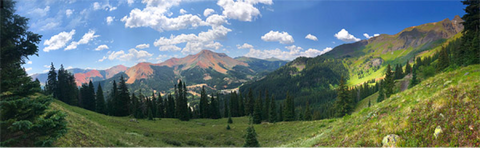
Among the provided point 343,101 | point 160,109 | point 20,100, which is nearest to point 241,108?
point 160,109

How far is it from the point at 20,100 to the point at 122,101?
6002 centimetres

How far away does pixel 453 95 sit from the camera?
9.28 meters

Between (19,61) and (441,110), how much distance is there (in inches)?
1034

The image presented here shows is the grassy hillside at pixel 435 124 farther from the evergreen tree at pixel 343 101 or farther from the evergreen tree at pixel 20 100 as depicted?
the evergreen tree at pixel 343 101

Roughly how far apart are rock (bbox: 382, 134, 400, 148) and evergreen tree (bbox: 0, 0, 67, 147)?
59.7 feet

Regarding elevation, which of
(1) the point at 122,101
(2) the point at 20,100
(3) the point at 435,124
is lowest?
(1) the point at 122,101

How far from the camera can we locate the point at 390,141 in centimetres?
845

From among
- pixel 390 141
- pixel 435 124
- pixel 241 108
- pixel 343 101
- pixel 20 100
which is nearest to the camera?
pixel 435 124

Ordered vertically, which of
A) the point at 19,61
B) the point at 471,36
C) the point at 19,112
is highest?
the point at 471,36

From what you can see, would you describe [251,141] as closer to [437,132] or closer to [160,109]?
[437,132]

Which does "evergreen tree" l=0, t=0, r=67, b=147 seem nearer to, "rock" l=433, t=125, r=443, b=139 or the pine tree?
the pine tree

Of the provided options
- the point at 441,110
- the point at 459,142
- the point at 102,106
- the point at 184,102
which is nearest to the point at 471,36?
the point at 441,110

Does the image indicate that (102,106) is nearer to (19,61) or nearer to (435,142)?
(19,61)

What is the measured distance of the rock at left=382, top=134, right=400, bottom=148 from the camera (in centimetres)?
826
